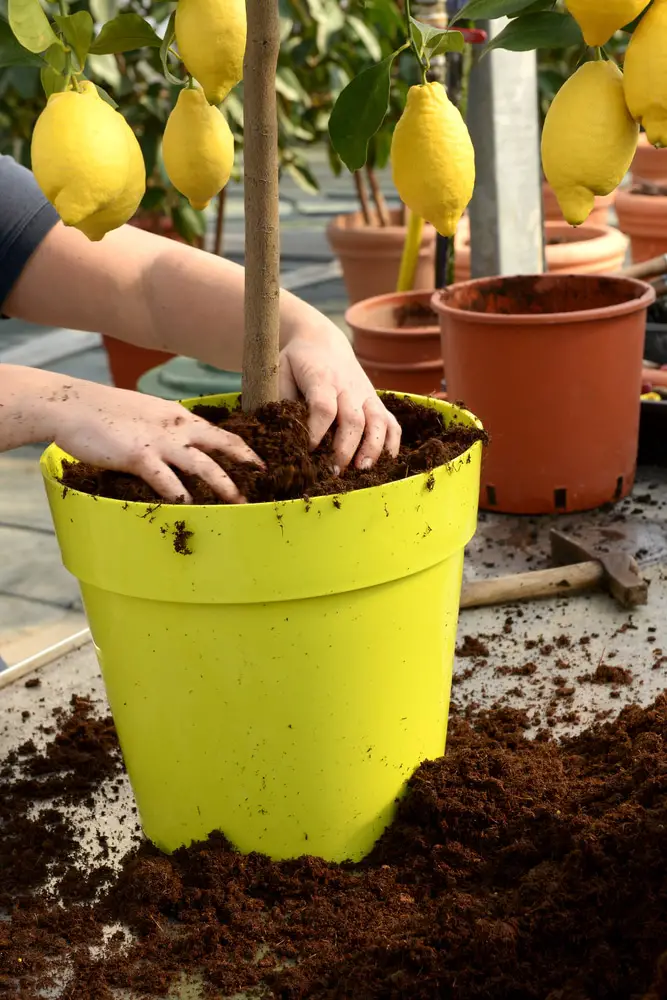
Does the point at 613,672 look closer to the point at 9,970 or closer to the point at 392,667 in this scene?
the point at 392,667

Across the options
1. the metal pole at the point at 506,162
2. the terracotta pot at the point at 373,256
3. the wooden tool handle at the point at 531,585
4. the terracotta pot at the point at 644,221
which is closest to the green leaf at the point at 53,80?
the wooden tool handle at the point at 531,585

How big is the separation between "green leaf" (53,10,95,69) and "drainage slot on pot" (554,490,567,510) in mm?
1180

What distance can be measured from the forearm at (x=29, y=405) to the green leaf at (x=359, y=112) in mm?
309

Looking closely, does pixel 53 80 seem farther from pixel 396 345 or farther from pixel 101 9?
pixel 101 9

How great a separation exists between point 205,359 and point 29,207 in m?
0.25

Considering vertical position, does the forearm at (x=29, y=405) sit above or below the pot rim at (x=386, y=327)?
above

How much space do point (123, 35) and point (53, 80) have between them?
0.06 metres

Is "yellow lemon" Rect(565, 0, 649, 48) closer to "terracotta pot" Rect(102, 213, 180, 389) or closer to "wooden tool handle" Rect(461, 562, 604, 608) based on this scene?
"wooden tool handle" Rect(461, 562, 604, 608)

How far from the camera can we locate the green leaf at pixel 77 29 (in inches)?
27.0

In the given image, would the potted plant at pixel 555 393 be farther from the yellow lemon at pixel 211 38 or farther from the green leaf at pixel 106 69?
the green leaf at pixel 106 69

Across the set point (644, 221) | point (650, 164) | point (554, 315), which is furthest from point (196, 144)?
point (650, 164)

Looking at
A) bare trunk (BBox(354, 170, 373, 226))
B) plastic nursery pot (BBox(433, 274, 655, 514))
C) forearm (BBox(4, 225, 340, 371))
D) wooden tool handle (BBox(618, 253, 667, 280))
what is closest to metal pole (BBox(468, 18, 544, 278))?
wooden tool handle (BBox(618, 253, 667, 280))

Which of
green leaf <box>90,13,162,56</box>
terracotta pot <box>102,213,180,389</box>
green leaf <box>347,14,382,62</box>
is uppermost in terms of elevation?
green leaf <box>347,14,382,62</box>

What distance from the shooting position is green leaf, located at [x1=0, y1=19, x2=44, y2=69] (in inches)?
28.6
